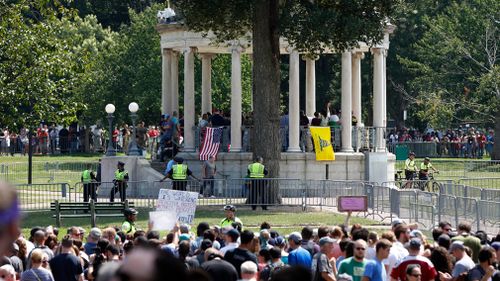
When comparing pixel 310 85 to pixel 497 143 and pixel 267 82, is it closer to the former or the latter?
pixel 267 82

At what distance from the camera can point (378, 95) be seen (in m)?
46.9

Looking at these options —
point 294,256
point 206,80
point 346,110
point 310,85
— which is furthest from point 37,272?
point 206,80

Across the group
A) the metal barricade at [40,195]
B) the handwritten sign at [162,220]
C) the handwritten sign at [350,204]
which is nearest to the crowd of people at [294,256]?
the handwritten sign at [162,220]

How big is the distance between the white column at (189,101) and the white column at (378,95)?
23.3 ft

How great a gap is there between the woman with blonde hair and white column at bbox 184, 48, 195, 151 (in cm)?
3178

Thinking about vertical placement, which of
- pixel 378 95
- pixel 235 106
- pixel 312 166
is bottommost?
pixel 312 166

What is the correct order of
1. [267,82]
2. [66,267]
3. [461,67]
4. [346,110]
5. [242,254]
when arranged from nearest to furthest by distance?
[242,254] → [66,267] → [267,82] → [346,110] → [461,67]

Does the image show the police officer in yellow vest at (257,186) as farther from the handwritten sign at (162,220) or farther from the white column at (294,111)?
the handwritten sign at (162,220)

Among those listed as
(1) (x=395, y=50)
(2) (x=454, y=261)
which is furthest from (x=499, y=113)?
(2) (x=454, y=261)

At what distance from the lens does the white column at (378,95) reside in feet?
152

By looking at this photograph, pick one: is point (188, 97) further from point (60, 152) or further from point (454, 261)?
point (454, 261)

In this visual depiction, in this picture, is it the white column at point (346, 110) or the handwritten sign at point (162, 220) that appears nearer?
the handwritten sign at point (162, 220)

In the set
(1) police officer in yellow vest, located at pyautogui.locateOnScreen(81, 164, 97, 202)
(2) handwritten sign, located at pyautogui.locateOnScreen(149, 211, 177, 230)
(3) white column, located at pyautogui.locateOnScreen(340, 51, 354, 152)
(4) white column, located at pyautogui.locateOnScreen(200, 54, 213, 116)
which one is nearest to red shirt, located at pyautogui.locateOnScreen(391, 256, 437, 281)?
(2) handwritten sign, located at pyautogui.locateOnScreen(149, 211, 177, 230)

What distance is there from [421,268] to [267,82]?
23.0 metres
